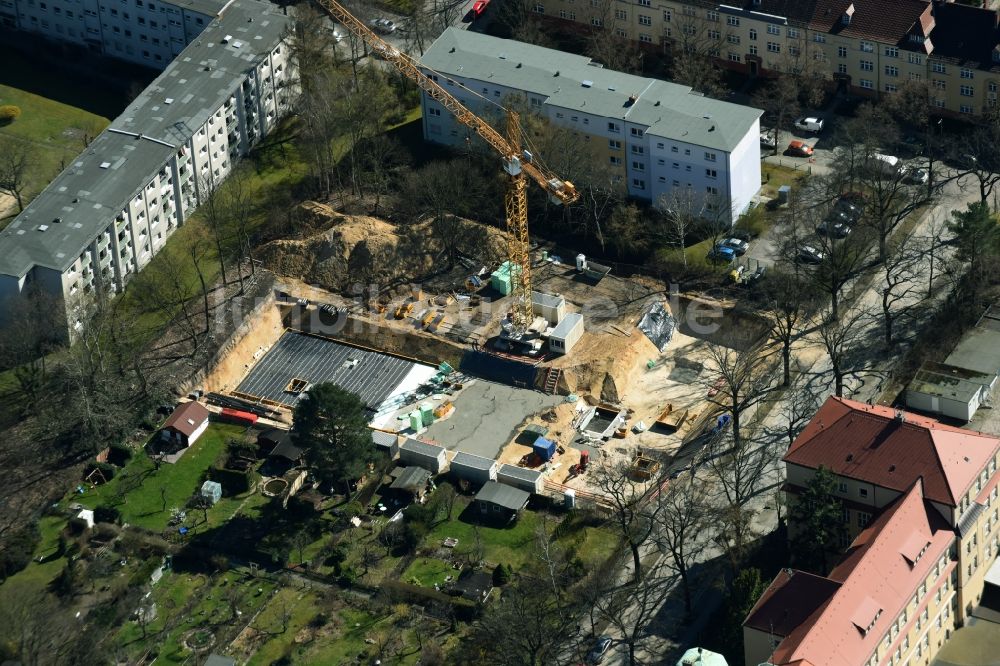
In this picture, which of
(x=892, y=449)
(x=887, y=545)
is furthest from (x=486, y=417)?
(x=887, y=545)

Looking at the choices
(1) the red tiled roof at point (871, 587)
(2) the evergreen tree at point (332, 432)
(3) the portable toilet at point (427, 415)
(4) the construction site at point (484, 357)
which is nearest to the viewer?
(1) the red tiled roof at point (871, 587)

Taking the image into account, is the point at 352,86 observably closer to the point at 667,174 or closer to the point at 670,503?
the point at 667,174

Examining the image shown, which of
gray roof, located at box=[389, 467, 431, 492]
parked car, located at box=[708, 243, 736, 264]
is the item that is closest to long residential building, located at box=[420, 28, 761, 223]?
parked car, located at box=[708, 243, 736, 264]

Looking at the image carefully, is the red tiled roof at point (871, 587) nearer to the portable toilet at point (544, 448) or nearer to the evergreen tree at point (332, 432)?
the portable toilet at point (544, 448)

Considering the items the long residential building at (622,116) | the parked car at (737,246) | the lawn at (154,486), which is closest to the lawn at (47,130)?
the long residential building at (622,116)

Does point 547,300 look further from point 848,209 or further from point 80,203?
point 80,203

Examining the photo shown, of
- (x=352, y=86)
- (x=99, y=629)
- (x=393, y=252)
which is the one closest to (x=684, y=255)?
(x=393, y=252)
